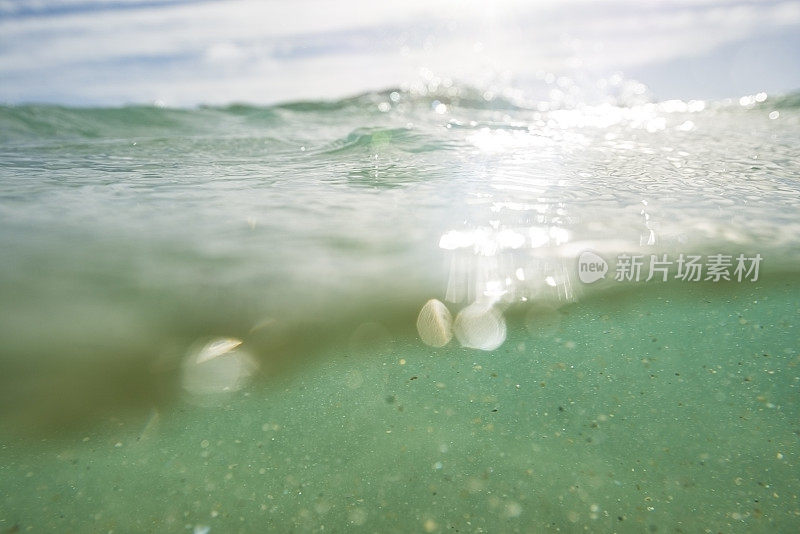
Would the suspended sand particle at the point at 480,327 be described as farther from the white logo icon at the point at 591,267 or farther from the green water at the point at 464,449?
the white logo icon at the point at 591,267

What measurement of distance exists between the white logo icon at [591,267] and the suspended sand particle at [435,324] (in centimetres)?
79

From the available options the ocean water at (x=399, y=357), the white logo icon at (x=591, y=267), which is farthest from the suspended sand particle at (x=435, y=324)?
the white logo icon at (x=591, y=267)

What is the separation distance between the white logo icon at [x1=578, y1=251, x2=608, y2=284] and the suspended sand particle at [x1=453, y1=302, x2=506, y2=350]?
612 millimetres

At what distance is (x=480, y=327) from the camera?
2230 millimetres

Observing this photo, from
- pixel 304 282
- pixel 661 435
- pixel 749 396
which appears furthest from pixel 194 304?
pixel 749 396

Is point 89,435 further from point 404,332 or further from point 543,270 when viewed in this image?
point 543,270

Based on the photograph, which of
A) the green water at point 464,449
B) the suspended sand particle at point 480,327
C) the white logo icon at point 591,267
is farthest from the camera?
the white logo icon at point 591,267

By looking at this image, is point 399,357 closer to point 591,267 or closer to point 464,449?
point 464,449

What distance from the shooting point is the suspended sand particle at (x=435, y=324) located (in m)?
2.15

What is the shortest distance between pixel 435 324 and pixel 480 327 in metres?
0.20

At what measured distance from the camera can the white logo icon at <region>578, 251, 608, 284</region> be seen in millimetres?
2631

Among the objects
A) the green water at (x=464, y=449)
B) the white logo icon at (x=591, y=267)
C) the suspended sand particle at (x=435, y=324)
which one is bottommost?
the green water at (x=464, y=449)

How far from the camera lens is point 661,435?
1.63 metres

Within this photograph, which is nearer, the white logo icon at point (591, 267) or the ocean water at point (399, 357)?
the ocean water at point (399, 357)
